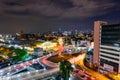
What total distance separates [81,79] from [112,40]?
35.2 ft

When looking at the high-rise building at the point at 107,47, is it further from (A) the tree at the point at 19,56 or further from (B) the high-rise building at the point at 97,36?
(A) the tree at the point at 19,56

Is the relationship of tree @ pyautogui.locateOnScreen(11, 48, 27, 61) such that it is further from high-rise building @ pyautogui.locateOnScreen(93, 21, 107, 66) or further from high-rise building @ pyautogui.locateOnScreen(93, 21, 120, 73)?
high-rise building @ pyautogui.locateOnScreen(93, 21, 107, 66)

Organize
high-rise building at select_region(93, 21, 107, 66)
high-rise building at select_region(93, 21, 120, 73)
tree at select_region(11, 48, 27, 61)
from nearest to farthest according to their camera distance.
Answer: high-rise building at select_region(93, 21, 120, 73)
high-rise building at select_region(93, 21, 107, 66)
tree at select_region(11, 48, 27, 61)

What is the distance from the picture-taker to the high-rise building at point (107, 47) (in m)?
36.6

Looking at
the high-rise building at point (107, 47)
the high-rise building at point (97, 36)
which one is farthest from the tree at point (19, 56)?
the high-rise building at point (97, 36)

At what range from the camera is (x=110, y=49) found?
38.6m

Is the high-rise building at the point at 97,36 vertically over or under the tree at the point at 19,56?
over

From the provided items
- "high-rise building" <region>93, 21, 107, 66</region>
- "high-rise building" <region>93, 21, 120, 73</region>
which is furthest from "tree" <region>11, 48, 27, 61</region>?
"high-rise building" <region>93, 21, 107, 66</region>

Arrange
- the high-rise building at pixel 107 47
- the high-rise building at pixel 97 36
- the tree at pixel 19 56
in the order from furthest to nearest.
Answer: the tree at pixel 19 56 → the high-rise building at pixel 97 36 → the high-rise building at pixel 107 47

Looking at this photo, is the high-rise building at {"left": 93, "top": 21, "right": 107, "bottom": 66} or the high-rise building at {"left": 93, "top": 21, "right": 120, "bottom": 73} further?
the high-rise building at {"left": 93, "top": 21, "right": 107, "bottom": 66}

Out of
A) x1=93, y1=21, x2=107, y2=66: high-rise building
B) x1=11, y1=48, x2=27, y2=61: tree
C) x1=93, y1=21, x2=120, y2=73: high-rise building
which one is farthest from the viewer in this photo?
x1=11, y1=48, x2=27, y2=61: tree

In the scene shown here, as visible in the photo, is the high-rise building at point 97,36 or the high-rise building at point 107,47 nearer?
→ the high-rise building at point 107,47

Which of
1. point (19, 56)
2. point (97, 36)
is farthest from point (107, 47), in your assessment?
point (19, 56)

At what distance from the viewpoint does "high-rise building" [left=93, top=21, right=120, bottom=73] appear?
36594 mm
